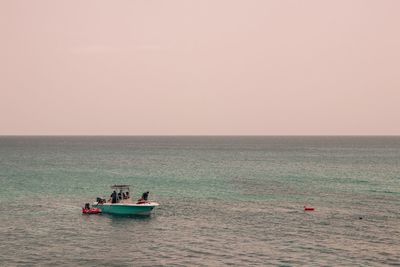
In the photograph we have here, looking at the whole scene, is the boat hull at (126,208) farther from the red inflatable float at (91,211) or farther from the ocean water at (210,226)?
the ocean water at (210,226)

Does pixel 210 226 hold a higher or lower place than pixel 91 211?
lower

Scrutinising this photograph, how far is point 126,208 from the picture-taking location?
184 ft

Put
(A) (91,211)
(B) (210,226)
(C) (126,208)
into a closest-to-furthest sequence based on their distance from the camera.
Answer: (B) (210,226)
(C) (126,208)
(A) (91,211)

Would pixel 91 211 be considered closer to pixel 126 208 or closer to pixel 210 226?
pixel 126 208

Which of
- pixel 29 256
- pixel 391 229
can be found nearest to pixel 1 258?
pixel 29 256

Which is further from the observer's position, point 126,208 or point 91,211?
point 91,211

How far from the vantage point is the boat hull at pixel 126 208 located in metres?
55.2

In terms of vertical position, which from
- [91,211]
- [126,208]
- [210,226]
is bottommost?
[210,226]

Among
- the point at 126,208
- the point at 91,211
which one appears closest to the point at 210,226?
the point at 126,208

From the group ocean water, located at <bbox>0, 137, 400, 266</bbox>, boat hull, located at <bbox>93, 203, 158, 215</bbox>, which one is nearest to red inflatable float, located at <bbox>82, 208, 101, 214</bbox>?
boat hull, located at <bbox>93, 203, 158, 215</bbox>

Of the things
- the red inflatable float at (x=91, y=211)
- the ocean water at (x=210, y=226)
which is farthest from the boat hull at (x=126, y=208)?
the ocean water at (x=210, y=226)

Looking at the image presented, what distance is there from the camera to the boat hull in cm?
5522

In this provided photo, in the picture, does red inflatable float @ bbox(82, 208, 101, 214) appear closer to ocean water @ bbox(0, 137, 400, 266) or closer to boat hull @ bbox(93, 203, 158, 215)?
boat hull @ bbox(93, 203, 158, 215)

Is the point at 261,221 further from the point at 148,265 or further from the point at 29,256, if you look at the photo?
the point at 29,256
